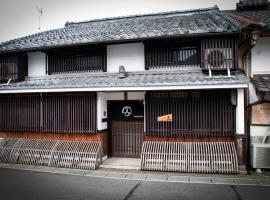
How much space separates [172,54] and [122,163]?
235 inches

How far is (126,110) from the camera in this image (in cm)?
1323

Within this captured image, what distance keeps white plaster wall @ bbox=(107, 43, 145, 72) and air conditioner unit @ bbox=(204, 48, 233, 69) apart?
332 centimetres

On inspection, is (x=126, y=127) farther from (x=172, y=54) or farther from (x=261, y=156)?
(x=261, y=156)

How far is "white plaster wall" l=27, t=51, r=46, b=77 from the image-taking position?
581 inches

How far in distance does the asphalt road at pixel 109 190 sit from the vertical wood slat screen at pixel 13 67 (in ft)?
22.0

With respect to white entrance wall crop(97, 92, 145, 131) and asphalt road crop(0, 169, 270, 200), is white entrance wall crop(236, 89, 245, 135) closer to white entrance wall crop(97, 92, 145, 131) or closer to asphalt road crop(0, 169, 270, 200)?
asphalt road crop(0, 169, 270, 200)

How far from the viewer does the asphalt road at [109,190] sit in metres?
7.86

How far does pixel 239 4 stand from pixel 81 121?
14.2 meters

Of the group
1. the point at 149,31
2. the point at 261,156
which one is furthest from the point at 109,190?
the point at 149,31

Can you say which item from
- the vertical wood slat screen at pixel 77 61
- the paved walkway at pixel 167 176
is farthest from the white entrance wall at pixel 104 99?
the paved walkway at pixel 167 176

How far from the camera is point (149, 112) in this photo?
1188cm

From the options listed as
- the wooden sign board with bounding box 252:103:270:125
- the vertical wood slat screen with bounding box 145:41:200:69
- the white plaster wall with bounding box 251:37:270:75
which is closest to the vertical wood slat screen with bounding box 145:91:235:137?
the wooden sign board with bounding box 252:103:270:125

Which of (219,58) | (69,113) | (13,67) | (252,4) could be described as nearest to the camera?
(219,58)

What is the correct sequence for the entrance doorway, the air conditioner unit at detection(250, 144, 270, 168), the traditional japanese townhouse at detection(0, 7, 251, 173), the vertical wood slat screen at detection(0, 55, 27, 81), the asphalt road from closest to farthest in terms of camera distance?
the asphalt road < the air conditioner unit at detection(250, 144, 270, 168) < the traditional japanese townhouse at detection(0, 7, 251, 173) < the entrance doorway < the vertical wood slat screen at detection(0, 55, 27, 81)
